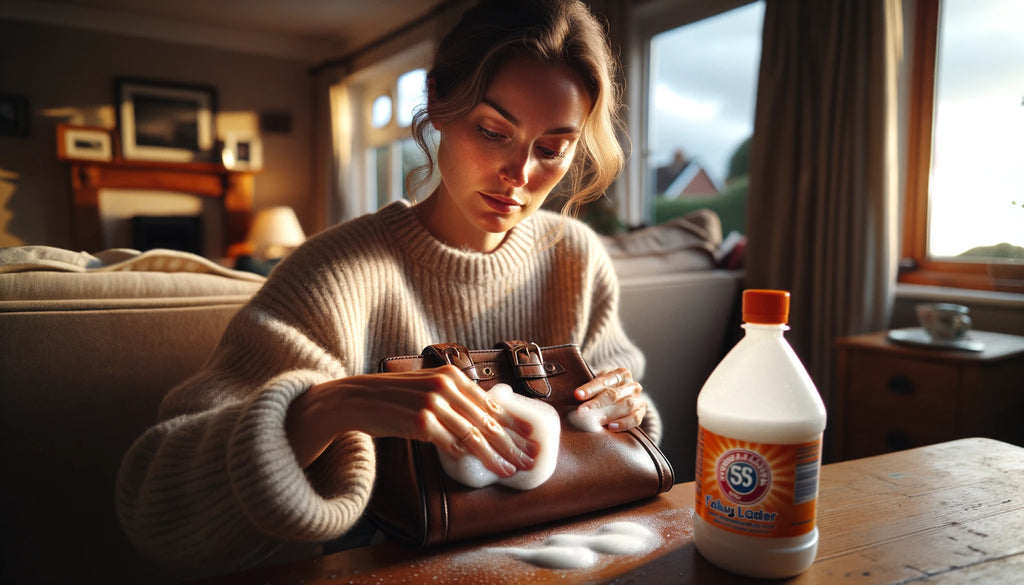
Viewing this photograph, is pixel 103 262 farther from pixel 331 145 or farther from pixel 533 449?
pixel 331 145

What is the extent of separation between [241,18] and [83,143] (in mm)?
1682

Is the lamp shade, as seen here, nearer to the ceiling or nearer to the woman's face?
the ceiling

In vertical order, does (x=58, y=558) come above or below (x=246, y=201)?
below

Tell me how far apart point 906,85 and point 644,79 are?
1578mm

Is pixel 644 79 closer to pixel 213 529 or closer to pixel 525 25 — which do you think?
pixel 525 25

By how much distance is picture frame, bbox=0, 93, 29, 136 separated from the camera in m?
4.98

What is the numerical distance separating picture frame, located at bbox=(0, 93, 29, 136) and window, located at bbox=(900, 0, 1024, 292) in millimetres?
6098

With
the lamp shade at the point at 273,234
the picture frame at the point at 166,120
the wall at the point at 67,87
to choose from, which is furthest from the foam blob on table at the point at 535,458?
the picture frame at the point at 166,120

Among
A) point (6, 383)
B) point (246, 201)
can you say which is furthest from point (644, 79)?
point (246, 201)

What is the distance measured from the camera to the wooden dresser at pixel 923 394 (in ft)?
5.14

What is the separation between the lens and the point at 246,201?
591 centimetres

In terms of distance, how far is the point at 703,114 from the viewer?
11.0 ft

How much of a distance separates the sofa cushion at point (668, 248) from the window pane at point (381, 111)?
411cm

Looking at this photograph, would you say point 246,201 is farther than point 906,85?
Yes
